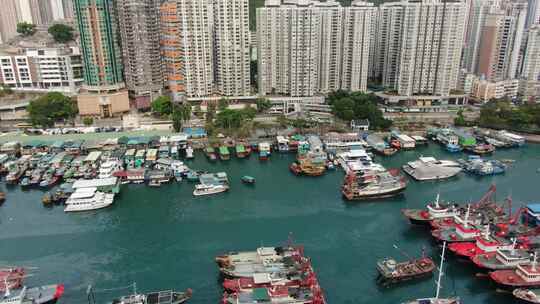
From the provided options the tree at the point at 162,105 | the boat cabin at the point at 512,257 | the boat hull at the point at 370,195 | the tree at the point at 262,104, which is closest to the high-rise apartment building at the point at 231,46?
the tree at the point at 262,104

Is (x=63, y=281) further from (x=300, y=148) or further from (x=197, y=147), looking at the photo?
(x=300, y=148)

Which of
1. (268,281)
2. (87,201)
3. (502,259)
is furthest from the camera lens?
(87,201)

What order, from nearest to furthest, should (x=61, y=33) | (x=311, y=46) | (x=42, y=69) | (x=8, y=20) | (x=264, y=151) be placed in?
(x=264, y=151), (x=311, y=46), (x=42, y=69), (x=61, y=33), (x=8, y=20)

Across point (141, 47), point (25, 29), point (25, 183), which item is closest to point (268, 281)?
point (25, 183)

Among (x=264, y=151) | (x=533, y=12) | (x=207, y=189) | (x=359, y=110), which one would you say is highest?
(x=533, y=12)

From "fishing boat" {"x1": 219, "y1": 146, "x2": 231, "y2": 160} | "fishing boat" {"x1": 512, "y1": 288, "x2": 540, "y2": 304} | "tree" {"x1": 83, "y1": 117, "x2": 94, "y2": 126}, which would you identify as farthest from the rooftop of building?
"fishing boat" {"x1": 512, "y1": 288, "x2": 540, "y2": 304}

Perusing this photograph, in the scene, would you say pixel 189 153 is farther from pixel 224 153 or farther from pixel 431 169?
pixel 431 169
